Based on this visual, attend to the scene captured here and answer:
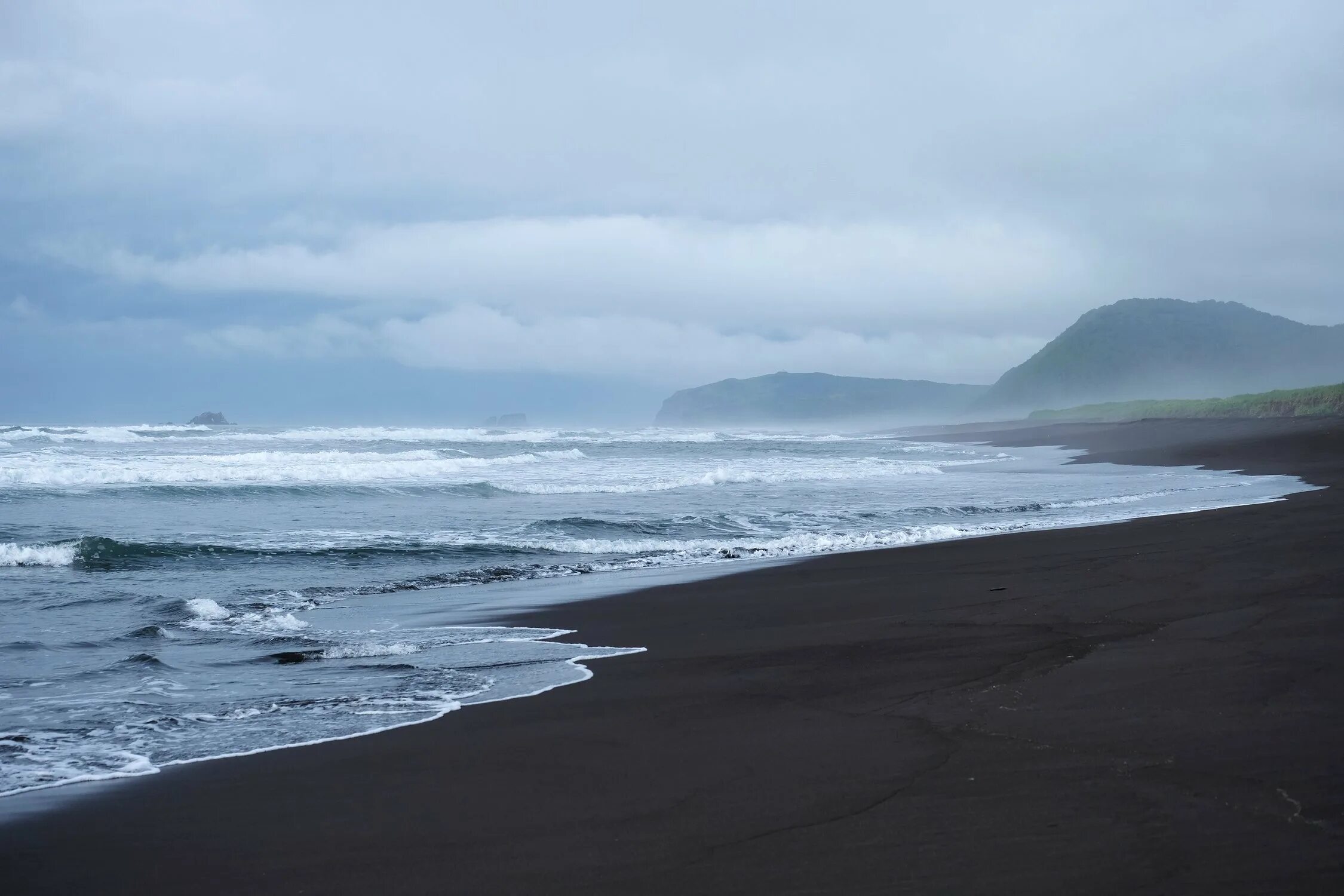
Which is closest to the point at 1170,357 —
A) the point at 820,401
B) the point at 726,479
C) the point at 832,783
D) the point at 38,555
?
the point at 820,401

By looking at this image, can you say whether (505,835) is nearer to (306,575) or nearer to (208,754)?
(208,754)

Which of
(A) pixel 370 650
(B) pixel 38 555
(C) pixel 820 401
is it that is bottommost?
(A) pixel 370 650

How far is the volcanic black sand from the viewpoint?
313 centimetres

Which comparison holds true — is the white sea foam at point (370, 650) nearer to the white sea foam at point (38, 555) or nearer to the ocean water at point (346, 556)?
the ocean water at point (346, 556)

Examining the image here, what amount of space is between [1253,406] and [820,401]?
123599mm

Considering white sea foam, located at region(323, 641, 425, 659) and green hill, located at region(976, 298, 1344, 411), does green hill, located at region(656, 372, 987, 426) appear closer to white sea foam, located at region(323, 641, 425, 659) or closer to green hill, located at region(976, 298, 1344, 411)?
green hill, located at region(976, 298, 1344, 411)

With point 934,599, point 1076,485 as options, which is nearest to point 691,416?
point 1076,485

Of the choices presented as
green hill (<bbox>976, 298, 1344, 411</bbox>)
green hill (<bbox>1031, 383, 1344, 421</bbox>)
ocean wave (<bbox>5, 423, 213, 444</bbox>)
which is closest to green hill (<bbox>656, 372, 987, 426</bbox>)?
green hill (<bbox>976, 298, 1344, 411</bbox>)

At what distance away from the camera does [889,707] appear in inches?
198

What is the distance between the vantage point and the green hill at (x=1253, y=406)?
47.3m

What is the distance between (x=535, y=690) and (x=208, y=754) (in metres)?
1.98

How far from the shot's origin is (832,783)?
3.92m

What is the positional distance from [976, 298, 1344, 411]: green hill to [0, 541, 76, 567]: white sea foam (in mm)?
155955

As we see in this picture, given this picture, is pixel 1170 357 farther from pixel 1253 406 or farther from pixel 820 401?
pixel 1253 406
